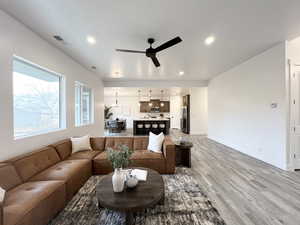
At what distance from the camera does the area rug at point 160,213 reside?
1944mm

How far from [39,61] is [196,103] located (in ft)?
26.3

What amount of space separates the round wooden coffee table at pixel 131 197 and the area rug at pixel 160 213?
0.32m

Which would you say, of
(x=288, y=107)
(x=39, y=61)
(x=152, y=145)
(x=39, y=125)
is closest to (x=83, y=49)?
(x=39, y=61)

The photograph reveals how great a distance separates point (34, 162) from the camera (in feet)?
8.20

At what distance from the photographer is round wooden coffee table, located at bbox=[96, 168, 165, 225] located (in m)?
1.62

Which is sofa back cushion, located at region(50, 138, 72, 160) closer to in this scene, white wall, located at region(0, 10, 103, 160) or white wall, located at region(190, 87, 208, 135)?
white wall, located at region(0, 10, 103, 160)

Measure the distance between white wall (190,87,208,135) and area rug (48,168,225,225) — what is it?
6950 mm

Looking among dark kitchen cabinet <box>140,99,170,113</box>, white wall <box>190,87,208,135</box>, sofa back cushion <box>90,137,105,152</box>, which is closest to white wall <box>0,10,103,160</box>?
sofa back cushion <box>90,137,105,152</box>

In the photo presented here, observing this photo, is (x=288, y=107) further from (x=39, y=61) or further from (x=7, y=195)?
(x=39, y=61)

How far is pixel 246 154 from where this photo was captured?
4832mm

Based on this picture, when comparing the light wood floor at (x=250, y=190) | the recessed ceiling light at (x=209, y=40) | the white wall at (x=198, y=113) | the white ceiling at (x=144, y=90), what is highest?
the recessed ceiling light at (x=209, y=40)

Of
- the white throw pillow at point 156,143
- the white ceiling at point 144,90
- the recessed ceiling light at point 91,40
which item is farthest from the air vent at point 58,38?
the white ceiling at point 144,90

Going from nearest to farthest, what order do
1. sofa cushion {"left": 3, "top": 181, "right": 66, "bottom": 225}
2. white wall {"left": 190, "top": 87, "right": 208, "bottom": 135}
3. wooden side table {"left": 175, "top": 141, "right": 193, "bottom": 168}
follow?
sofa cushion {"left": 3, "top": 181, "right": 66, "bottom": 225}, wooden side table {"left": 175, "top": 141, "right": 193, "bottom": 168}, white wall {"left": 190, "top": 87, "right": 208, "bottom": 135}

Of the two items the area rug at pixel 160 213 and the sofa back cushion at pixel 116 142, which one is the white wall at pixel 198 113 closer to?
the sofa back cushion at pixel 116 142
